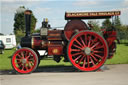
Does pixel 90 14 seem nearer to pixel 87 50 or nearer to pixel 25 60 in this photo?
pixel 87 50

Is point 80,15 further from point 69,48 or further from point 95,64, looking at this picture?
point 95,64

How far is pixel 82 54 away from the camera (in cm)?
886

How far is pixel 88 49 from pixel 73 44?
2.16 ft

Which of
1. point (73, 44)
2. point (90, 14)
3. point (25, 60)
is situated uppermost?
point (90, 14)

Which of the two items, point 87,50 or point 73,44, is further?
point 73,44

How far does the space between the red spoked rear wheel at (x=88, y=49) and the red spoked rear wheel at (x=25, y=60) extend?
1.51 m

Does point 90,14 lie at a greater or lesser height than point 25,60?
greater

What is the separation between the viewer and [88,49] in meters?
8.77

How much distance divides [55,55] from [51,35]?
938 mm

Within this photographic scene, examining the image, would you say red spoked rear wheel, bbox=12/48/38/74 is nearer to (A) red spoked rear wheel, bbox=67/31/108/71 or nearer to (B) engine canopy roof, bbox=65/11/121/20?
(A) red spoked rear wheel, bbox=67/31/108/71

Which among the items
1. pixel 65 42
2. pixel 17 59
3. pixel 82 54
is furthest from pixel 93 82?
pixel 17 59

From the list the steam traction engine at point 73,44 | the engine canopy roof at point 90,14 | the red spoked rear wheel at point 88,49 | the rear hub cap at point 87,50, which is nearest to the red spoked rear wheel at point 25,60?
the steam traction engine at point 73,44

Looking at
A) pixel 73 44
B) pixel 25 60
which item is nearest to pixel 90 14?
pixel 73 44

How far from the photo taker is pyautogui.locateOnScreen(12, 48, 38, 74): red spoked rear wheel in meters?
8.91
